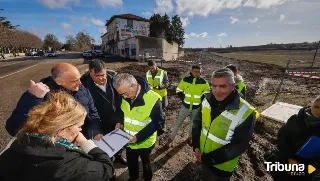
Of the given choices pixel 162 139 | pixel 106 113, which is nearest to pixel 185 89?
pixel 162 139

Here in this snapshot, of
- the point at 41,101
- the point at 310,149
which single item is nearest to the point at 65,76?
the point at 41,101

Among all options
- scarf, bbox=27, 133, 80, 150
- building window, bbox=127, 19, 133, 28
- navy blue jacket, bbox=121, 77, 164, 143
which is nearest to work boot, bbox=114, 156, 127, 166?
navy blue jacket, bbox=121, 77, 164, 143

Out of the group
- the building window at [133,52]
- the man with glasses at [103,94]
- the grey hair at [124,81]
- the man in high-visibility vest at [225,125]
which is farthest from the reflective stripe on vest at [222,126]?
the building window at [133,52]

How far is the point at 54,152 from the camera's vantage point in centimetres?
126

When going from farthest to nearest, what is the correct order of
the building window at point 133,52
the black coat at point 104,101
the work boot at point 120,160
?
the building window at point 133,52 < the work boot at point 120,160 < the black coat at point 104,101

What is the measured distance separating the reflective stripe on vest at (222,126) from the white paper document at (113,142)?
1.10 metres

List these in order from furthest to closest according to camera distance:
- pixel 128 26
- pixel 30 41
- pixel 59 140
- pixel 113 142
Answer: pixel 30 41 → pixel 128 26 → pixel 113 142 → pixel 59 140

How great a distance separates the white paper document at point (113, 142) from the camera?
2452mm

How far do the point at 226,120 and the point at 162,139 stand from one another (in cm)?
313

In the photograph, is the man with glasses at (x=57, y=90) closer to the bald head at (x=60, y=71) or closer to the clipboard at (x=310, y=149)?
the bald head at (x=60, y=71)

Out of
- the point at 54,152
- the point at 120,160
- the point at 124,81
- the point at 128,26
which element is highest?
the point at 128,26

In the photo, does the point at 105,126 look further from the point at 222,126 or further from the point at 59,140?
the point at 59,140

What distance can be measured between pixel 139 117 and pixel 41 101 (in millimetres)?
1301

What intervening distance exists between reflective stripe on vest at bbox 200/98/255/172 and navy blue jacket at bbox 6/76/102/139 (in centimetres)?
184
